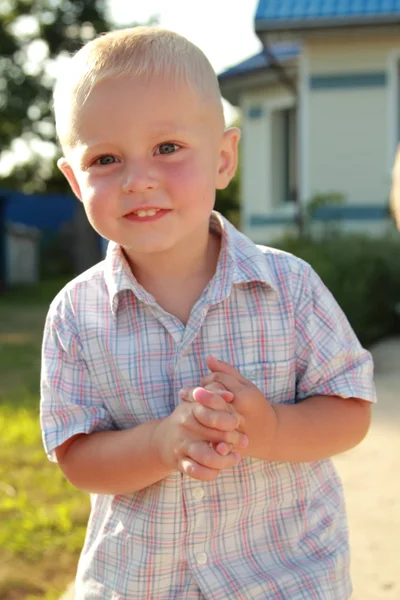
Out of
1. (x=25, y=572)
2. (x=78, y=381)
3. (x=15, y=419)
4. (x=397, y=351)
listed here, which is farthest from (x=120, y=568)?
(x=397, y=351)

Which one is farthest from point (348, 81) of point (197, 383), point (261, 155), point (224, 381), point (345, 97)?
point (224, 381)

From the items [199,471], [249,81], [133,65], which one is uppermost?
[133,65]

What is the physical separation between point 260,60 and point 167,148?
11.2 metres

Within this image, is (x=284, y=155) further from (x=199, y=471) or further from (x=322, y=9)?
(x=199, y=471)

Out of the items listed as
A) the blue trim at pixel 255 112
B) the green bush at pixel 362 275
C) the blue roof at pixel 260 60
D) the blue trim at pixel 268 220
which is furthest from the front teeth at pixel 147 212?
the blue trim at pixel 255 112

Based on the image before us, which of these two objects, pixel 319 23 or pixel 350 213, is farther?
pixel 350 213

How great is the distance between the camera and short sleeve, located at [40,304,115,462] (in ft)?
5.18

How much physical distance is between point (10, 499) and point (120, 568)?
1.90m

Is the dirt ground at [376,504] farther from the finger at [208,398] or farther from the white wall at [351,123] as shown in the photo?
the white wall at [351,123]

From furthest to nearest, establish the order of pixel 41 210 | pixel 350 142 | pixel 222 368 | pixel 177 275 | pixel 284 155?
pixel 41 210 < pixel 284 155 < pixel 350 142 < pixel 177 275 < pixel 222 368

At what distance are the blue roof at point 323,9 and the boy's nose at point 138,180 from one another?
26.4ft

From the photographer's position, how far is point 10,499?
3330 millimetres

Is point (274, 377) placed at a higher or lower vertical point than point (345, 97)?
lower

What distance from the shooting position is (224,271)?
5.35 feet
